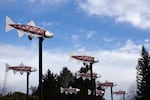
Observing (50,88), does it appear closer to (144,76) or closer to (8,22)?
(144,76)

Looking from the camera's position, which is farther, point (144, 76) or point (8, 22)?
point (144, 76)

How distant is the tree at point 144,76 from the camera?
7850 centimetres

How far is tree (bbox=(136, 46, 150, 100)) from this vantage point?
7850 centimetres

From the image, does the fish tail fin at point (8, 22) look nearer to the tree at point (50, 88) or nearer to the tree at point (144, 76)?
the tree at point (50, 88)

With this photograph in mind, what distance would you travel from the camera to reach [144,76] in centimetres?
8019

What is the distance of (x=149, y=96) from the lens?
77.4m

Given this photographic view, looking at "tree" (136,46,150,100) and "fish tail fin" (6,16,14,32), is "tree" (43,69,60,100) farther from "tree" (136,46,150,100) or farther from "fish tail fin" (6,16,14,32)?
"fish tail fin" (6,16,14,32)

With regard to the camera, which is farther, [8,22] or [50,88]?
[50,88]

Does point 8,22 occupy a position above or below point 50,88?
above

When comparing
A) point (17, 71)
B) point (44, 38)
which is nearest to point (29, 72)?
point (17, 71)

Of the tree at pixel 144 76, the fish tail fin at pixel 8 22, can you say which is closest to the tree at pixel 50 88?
the tree at pixel 144 76

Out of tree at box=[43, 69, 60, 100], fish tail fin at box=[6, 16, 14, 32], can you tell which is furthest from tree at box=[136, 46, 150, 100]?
fish tail fin at box=[6, 16, 14, 32]

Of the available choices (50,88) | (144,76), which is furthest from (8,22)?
(144,76)

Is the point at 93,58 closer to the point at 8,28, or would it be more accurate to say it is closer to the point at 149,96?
the point at 8,28
